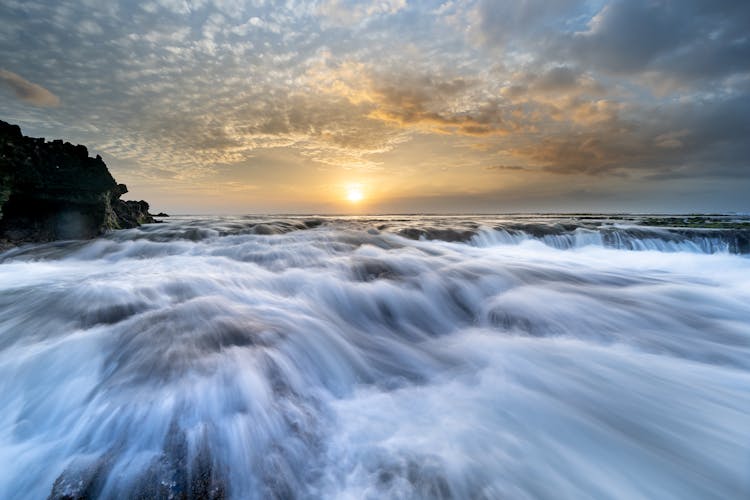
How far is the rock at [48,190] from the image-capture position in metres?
9.61

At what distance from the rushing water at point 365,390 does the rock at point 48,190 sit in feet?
21.8

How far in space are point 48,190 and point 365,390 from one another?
14100 millimetres

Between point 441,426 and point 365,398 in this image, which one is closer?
point 441,426

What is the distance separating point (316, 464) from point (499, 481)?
1.29 metres

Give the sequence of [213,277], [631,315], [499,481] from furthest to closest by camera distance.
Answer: [213,277] < [631,315] < [499,481]

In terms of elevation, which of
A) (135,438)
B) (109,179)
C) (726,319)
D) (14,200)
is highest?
(109,179)

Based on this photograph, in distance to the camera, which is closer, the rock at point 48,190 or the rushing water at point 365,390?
the rushing water at point 365,390

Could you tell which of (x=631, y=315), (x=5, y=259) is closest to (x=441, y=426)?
(x=631, y=315)

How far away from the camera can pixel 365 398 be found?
3127mm

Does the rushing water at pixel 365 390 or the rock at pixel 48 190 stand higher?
the rock at pixel 48 190

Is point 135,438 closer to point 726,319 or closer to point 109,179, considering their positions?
point 726,319

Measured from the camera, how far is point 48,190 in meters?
10.7

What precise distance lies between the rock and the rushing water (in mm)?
6658

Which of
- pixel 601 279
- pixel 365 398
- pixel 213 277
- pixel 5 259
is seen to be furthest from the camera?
pixel 5 259
